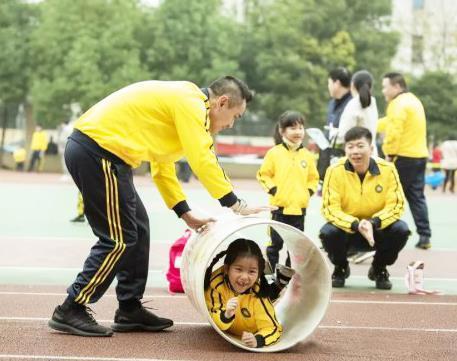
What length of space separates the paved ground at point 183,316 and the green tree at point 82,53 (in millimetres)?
26524

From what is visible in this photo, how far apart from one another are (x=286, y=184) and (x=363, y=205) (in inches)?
39.3

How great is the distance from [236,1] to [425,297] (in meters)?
46.7

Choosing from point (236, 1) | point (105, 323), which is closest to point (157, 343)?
point (105, 323)

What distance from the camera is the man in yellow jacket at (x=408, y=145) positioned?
11656mm

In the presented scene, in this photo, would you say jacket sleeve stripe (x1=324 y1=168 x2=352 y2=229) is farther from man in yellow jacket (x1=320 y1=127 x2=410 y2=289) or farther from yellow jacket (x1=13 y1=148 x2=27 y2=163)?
yellow jacket (x1=13 y1=148 x2=27 y2=163)

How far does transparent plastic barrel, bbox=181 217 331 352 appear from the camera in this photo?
19.0 feet

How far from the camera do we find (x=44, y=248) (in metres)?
11.1

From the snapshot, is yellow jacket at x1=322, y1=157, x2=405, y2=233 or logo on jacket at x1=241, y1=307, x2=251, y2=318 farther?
yellow jacket at x1=322, y1=157, x2=405, y2=233

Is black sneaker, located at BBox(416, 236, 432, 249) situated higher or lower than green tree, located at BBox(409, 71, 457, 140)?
higher

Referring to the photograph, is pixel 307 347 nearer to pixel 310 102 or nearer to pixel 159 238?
pixel 159 238

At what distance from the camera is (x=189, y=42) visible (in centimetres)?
4134

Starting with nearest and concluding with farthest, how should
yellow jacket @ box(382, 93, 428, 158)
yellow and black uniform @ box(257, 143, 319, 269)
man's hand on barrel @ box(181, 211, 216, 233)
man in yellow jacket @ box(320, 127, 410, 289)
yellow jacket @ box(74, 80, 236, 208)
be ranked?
yellow jacket @ box(74, 80, 236, 208)
man's hand on barrel @ box(181, 211, 216, 233)
man in yellow jacket @ box(320, 127, 410, 289)
yellow and black uniform @ box(257, 143, 319, 269)
yellow jacket @ box(382, 93, 428, 158)

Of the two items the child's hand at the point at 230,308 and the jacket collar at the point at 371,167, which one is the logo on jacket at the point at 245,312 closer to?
the child's hand at the point at 230,308

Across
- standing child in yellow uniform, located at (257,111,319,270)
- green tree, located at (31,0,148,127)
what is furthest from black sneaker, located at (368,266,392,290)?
green tree, located at (31,0,148,127)
